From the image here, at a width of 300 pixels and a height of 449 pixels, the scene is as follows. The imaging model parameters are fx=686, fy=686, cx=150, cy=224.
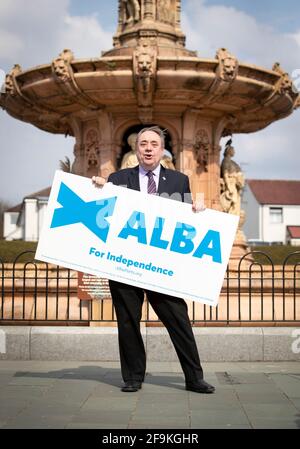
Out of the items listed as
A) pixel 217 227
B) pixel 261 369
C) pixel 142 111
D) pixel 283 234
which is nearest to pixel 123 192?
pixel 217 227

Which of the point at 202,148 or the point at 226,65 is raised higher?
the point at 226,65

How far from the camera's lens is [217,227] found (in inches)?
232

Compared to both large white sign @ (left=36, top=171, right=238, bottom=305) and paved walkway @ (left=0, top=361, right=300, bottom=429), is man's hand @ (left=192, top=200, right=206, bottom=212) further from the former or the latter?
paved walkway @ (left=0, top=361, right=300, bottom=429)

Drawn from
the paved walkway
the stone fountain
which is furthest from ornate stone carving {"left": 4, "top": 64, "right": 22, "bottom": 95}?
the paved walkway

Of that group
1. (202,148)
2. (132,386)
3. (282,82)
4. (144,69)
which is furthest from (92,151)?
(132,386)

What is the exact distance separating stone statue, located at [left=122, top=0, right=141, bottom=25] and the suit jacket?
1078 cm

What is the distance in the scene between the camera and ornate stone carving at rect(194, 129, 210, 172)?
597 inches

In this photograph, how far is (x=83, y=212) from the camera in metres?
6.05

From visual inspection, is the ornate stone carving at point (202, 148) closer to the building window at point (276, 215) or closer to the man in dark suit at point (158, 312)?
the man in dark suit at point (158, 312)

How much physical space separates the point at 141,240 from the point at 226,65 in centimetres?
812

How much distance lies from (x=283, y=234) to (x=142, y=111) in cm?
4948

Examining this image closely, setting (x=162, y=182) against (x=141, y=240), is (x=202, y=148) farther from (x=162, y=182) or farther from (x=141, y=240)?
(x=141, y=240)

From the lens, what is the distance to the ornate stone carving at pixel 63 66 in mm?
13297
